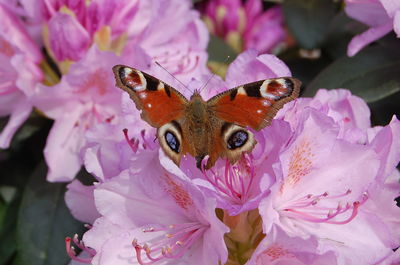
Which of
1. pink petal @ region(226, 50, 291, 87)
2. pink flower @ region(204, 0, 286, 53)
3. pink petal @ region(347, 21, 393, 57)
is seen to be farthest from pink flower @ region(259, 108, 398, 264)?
pink flower @ region(204, 0, 286, 53)

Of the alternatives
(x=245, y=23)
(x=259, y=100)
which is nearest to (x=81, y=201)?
(x=259, y=100)

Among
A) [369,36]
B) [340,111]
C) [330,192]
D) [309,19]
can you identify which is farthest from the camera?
[309,19]

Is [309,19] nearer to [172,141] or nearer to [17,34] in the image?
[17,34]

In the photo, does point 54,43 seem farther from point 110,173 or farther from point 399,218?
point 399,218

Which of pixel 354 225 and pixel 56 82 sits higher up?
pixel 354 225

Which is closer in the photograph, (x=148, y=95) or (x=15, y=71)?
(x=148, y=95)

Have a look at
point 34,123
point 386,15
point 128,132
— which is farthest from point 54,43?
point 386,15


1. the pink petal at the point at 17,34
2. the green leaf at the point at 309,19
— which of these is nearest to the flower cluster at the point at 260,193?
the pink petal at the point at 17,34
